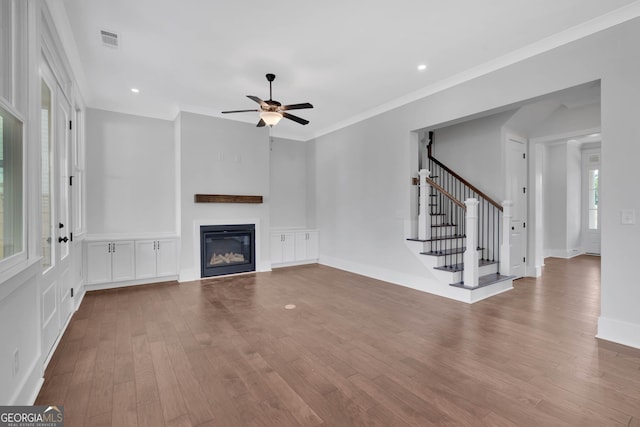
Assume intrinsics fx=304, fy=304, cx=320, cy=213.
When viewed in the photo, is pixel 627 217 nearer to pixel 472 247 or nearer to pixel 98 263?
pixel 472 247

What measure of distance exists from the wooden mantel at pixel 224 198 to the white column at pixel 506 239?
434 centimetres

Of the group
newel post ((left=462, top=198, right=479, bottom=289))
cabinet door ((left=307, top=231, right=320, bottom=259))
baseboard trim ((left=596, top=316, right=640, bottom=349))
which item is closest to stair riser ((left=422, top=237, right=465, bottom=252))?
newel post ((left=462, top=198, right=479, bottom=289))

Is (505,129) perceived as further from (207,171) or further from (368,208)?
(207,171)

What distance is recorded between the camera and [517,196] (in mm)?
5441

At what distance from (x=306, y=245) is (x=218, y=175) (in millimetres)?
2505

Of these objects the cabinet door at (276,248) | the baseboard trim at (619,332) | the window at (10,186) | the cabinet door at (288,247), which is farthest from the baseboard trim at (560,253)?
the window at (10,186)

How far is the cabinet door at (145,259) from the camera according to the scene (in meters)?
5.10

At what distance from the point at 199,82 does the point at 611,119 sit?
4890mm

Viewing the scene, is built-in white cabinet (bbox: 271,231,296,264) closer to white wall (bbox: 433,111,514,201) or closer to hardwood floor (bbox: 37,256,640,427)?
hardwood floor (bbox: 37,256,640,427)

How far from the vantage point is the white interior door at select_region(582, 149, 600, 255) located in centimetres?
817

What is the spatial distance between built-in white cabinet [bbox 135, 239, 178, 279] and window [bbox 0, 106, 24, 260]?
11.1ft

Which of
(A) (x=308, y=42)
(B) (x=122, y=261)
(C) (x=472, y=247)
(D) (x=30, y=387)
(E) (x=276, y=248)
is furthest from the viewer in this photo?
(E) (x=276, y=248)

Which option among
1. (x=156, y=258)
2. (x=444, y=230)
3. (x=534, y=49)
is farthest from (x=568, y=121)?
(x=156, y=258)
